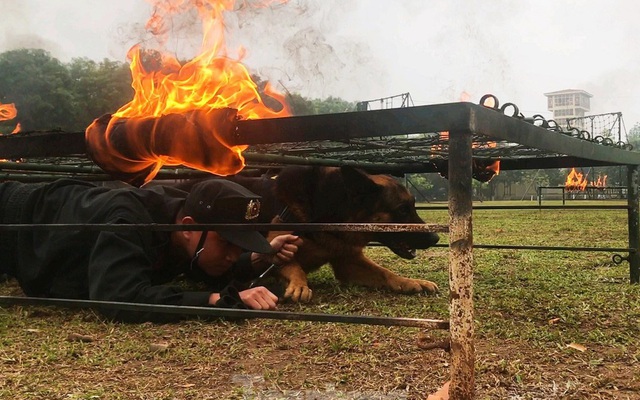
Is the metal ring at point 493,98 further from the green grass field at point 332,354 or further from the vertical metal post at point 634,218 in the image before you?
the vertical metal post at point 634,218

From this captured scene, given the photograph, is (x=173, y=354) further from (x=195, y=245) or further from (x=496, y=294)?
(x=496, y=294)

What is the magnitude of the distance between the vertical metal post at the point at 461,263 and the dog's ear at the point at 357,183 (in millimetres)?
2317

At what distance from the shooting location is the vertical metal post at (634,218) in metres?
3.72

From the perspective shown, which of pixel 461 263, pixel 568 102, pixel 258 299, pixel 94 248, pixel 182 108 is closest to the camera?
Answer: pixel 461 263

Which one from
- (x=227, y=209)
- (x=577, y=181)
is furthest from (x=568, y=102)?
(x=227, y=209)

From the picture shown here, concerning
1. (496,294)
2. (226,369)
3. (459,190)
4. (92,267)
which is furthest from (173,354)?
(496,294)

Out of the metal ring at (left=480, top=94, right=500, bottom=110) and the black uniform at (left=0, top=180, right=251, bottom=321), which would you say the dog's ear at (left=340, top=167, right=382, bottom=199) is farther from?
the metal ring at (left=480, top=94, right=500, bottom=110)

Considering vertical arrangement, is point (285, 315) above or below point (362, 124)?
below

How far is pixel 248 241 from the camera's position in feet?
9.27

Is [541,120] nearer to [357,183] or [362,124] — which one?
[362,124]

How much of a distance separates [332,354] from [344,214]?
1773 mm

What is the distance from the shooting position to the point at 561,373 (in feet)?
6.56

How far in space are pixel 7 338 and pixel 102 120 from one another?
131 centimetres

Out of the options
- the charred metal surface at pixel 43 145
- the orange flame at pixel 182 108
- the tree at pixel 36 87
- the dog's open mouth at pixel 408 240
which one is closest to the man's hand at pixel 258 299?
the orange flame at pixel 182 108
